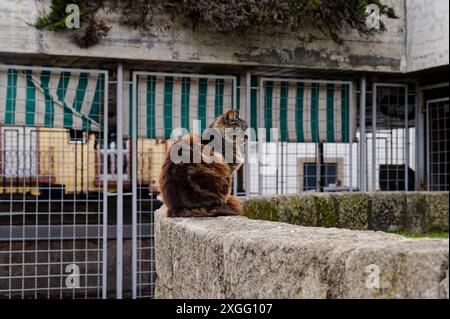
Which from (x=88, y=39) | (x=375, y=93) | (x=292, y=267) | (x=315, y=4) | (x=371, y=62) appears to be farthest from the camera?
(x=375, y=93)

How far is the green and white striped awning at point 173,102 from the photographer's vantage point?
363 inches

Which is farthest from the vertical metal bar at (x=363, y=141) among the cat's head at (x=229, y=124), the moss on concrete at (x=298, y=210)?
the cat's head at (x=229, y=124)

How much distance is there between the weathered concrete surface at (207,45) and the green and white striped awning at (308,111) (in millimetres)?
611

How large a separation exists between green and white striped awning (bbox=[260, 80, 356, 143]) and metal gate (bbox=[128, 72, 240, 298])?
59 centimetres

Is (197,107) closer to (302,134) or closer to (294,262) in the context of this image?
(302,134)

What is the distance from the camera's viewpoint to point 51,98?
881 cm

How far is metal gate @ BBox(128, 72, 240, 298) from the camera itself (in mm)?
9156

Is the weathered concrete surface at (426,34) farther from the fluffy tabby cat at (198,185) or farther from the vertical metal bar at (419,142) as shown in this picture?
the fluffy tabby cat at (198,185)

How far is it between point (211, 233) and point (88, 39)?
5.34 meters

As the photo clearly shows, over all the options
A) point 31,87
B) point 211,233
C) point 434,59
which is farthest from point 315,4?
point 211,233

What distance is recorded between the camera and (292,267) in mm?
2701

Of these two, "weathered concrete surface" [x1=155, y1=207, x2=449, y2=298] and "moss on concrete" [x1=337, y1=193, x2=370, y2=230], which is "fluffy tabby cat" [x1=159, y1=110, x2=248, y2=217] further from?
"moss on concrete" [x1=337, y1=193, x2=370, y2=230]

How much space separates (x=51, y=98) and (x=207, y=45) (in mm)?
1965

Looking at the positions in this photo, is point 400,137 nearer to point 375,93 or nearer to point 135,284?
point 375,93
